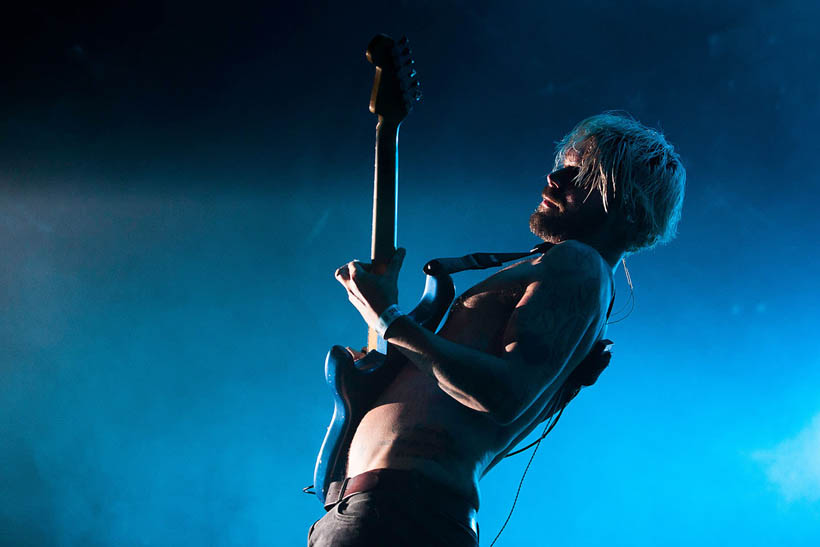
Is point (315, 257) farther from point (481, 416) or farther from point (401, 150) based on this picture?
point (481, 416)

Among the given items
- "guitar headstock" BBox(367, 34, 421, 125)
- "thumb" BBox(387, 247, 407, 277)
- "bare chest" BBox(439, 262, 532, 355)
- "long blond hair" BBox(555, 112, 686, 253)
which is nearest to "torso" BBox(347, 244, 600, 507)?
"bare chest" BBox(439, 262, 532, 355)

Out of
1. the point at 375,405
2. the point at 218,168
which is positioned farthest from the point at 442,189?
the point at 375,405

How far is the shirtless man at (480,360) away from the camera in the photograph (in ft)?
3.89

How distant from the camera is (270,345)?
591cm

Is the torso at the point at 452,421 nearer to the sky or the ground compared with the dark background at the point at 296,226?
nearer to the ground

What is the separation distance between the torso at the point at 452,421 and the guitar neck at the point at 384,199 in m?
0.25

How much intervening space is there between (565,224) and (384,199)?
0.58 metres

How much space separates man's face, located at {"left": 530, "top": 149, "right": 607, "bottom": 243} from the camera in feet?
5.79

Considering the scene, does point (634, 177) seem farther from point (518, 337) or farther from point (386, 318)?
point (386, 318)

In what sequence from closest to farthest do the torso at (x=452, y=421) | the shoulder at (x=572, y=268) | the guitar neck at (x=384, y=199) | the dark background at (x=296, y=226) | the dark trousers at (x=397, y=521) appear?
1. the dark trousers at (x=397, y=521)
2. the torso at (x=452, y=421)
3. the shoulder at (x=572, y=268)
4. the guitar neck at (x=384, y=199)
5. the dark background at (x=296, y=226)

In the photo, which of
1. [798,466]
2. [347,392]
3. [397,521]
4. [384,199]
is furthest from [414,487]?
[798,466]

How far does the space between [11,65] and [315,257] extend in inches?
127

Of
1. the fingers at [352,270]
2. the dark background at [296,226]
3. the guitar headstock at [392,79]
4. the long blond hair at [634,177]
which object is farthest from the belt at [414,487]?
the dark background at [296,226]

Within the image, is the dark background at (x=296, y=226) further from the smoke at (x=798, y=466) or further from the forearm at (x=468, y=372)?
the forearm at (x=468, y=372)
